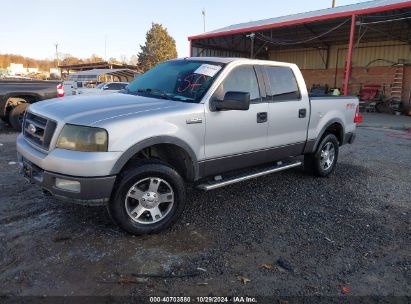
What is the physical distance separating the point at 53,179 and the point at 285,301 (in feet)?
7.47

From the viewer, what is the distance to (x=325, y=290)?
284 cm

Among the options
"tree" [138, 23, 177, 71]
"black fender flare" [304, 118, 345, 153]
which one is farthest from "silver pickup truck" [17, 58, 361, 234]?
"tree" [138, 23, 177, 71]

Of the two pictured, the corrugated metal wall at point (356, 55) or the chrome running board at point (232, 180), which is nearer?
the chrome running board at point (232, 180)

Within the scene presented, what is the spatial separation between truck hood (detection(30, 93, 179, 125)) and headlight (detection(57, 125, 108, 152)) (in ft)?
0.24

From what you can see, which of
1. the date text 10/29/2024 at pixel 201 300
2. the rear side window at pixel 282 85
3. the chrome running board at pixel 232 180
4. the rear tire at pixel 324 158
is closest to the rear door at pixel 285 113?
the rear side window at pixel 282 85

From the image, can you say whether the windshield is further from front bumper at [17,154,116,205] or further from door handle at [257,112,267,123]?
front bumper at [17,154,116,205]

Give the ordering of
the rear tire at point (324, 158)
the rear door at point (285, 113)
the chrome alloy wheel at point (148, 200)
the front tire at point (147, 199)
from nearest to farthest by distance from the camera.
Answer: the front tire at point (147, 199) < the chrome alloy wheel at point (148, 200) < the rear door at point (285, 113) < the rear tire at point (324, 158)

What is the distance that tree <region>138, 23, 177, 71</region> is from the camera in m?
49.6

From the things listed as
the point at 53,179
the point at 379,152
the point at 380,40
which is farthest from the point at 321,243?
the point at 380,40

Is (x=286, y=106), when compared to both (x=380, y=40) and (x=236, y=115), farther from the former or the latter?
(x=380, y=40)

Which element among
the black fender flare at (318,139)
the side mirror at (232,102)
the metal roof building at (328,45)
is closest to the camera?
the side mirror at (232,102)

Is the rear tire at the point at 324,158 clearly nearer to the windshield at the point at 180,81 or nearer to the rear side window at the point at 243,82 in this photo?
the rear side window at the point at 243,82

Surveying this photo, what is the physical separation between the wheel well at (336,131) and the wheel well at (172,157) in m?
2.99

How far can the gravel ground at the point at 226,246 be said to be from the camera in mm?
2840
